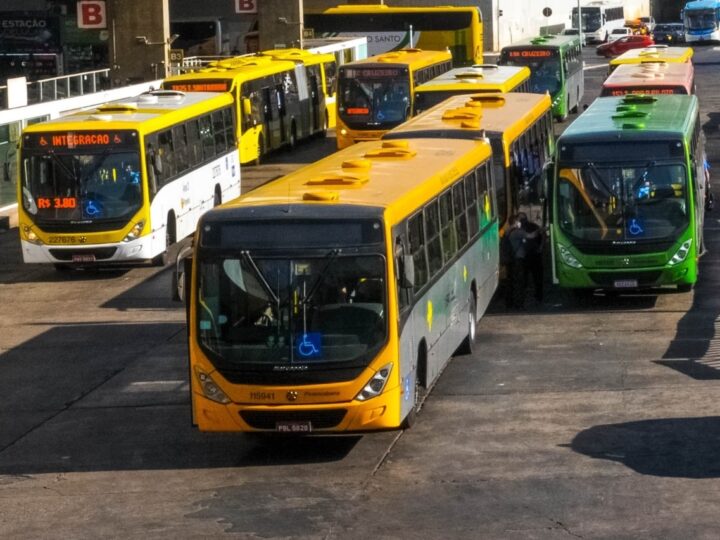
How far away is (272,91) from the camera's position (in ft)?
146

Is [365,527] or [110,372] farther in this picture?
[110,372]

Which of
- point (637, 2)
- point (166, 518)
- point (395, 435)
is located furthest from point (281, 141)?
point (637, 2)

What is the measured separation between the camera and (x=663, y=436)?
15.7 metres

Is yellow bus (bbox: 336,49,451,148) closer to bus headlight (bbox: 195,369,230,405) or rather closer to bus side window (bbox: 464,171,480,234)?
bus side window (bbox: 464,171,480,234)

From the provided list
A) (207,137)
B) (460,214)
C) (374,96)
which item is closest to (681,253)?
(460,214)

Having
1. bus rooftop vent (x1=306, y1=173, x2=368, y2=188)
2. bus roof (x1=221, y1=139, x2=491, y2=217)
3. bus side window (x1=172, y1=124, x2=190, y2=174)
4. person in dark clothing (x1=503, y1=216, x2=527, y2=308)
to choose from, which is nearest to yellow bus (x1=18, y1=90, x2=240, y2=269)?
bus side window (x1=172, y1=124, x2=190, y2=174)

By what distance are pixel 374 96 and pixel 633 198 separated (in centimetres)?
2083

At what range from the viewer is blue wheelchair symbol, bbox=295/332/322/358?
15039mm

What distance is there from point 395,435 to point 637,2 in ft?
392

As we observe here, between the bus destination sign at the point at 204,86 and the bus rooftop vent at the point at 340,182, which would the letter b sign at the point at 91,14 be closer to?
the bus destination sign at the point at 204,86

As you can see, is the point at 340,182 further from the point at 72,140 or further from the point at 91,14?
the point at 91,14

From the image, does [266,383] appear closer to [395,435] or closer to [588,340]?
[395,435]

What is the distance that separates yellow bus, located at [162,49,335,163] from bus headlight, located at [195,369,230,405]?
81.5 feet

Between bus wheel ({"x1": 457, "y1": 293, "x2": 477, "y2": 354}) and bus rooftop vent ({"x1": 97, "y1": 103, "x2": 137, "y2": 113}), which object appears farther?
bus rooftop vent ({"x1": 97, "y1": 103, "x2": 137, "y2": 113})
